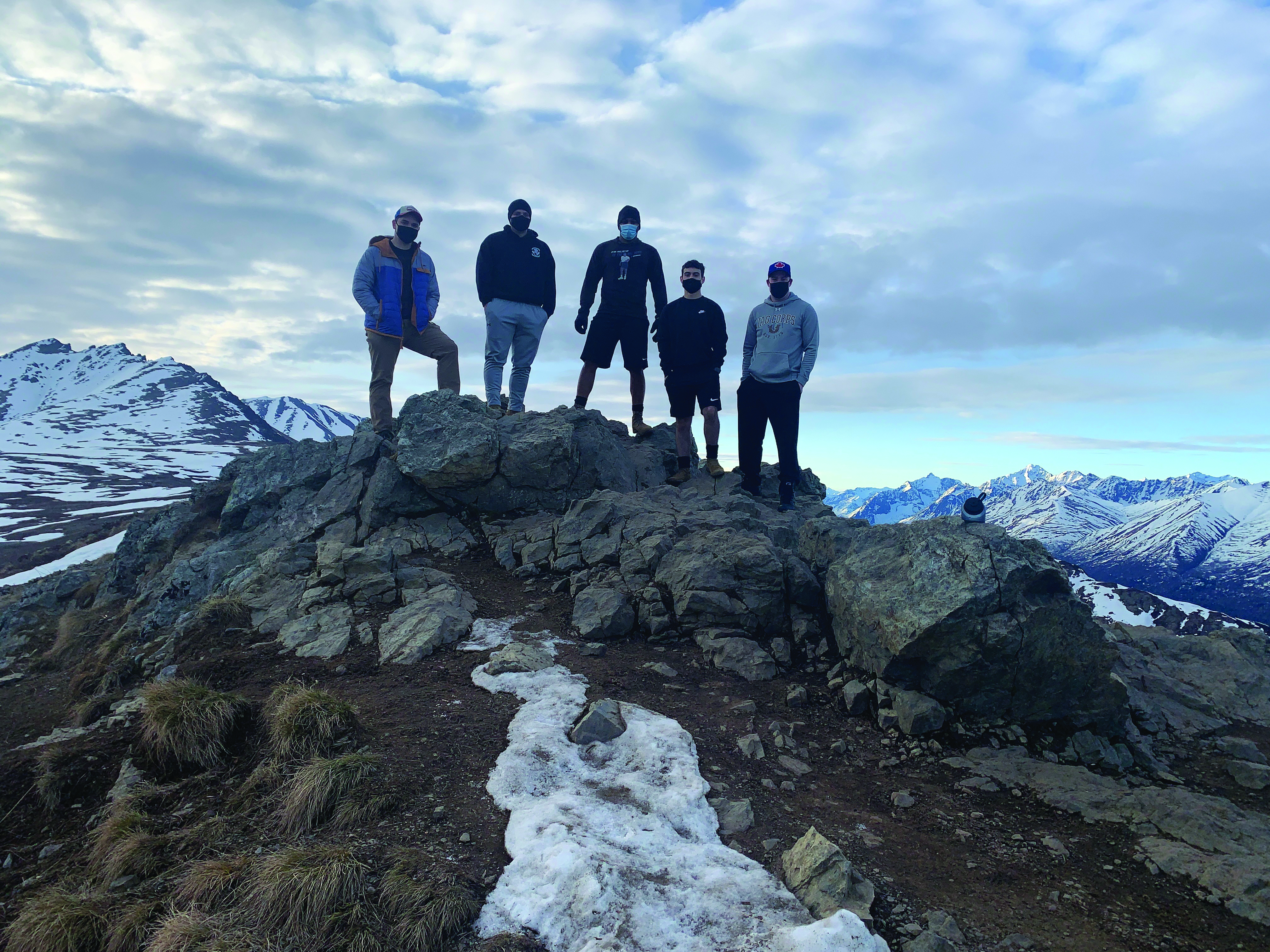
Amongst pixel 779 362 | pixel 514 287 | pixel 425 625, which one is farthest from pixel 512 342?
pixel 425 625

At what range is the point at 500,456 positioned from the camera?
1570 cm

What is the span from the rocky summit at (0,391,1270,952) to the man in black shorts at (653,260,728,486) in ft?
8.03

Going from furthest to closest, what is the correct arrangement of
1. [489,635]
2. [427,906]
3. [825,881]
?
[489,635] → [825,881] → [427,906]

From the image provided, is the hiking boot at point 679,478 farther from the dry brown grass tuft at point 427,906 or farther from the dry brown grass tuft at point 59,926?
the dry brown grass tuft at point 59,926

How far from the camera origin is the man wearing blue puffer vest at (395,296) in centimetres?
1475

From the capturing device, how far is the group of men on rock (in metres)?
13.8

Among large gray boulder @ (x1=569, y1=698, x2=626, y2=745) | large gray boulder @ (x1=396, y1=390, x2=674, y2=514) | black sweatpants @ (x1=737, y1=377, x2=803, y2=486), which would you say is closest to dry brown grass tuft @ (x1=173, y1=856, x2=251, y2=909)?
large gray boulder @ (x1=569, y1=698, x2=626, y2=745)

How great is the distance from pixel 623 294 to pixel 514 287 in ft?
9.13

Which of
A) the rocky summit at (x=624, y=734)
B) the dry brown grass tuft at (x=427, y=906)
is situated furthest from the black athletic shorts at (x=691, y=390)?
the dry brown grass tuft at (x=427, y=906)

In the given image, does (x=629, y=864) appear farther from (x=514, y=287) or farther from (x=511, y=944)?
(x=514, y=287)

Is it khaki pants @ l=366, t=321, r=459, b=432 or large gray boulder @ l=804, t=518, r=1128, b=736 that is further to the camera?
khaki pants @ l=366, t=321, r=459, b=432

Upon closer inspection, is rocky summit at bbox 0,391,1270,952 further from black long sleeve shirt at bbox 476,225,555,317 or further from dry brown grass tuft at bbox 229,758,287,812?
black long sleeve shirt at bbox 476,225,555,317

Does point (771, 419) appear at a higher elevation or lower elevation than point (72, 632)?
higher

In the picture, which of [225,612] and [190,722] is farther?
[225,612]
